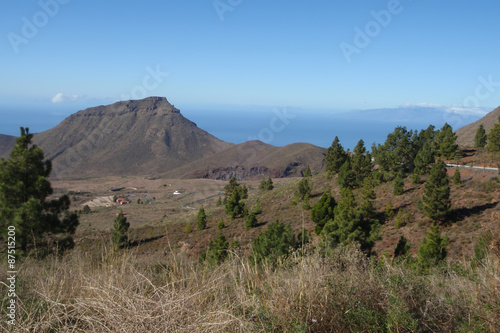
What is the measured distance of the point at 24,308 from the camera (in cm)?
257

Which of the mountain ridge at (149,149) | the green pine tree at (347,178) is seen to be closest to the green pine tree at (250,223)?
the green pine tree at (347,178)

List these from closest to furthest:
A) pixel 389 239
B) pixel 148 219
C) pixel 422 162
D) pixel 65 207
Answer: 1. pixel 65 207
2. pixel 389 239
3. pixel 422 162
4. pixel 148 219

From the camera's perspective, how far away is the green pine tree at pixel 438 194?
16.1 meters

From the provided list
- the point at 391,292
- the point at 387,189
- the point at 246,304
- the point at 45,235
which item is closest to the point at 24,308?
the point at 246,304

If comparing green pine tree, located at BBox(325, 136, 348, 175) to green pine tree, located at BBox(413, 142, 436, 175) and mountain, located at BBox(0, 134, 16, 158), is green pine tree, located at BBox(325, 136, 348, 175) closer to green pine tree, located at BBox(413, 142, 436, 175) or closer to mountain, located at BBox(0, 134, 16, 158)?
green pine tree, located at BBox(413, 142, 436, 175)

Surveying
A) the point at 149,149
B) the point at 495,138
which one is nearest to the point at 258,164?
the point at 149,149

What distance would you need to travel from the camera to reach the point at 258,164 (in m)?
118

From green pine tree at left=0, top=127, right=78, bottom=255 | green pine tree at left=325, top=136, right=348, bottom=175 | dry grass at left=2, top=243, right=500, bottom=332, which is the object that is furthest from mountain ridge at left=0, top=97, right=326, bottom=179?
dry grass at left=2, top=243, right=500, bottom=332

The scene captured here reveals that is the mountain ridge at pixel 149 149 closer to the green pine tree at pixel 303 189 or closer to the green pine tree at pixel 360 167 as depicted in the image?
the green pine tree at pixel 303 189

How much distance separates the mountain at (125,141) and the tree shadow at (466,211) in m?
119

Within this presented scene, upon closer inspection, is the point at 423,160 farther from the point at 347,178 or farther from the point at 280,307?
the point at 280,307

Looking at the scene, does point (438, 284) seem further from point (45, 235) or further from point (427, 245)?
point (45, 235)

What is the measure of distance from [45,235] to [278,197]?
88.6 ft

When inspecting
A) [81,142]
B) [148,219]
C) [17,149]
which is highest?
[81,142]
